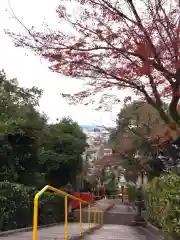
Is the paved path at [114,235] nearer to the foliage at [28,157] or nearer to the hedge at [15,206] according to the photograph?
the hedge at [15,206]

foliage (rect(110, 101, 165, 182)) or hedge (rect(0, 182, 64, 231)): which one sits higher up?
foliage (rect(110, 101, 165, 182))

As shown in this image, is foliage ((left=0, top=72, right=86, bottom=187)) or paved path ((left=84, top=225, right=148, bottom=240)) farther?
foliage ((left=0, top=72, right=86, bottom=187))

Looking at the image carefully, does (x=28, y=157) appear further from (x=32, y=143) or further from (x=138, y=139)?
(x=138, y=139)

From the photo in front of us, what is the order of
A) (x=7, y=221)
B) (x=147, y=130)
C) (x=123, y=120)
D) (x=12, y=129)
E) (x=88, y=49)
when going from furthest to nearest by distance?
(x=123, y=120), (x=147, y=130), (x=12, y=129), (x=7, y=221), (x=88, y=49)

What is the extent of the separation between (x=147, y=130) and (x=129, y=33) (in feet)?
68.6

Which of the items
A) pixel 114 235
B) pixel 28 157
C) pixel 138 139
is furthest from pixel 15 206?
pixel 138 139

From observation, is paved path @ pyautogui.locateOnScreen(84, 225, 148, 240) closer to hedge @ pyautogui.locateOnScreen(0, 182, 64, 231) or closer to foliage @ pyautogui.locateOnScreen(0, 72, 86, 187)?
hedge @ pyautogui.locateOnScreen(0, 182, 64, 231)

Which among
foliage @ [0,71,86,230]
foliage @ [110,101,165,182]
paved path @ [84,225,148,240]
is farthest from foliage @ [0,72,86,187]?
paved path @ [84,225,148,240]

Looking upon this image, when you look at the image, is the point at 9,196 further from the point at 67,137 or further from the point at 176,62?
the point at 67,137

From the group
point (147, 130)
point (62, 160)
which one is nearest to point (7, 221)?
point (147, 130)

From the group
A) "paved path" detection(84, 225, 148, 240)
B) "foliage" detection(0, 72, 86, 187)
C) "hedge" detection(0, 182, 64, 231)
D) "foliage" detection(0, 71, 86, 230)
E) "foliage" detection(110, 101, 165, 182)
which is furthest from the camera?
"foliage" detection(110, 101, 165, 182)

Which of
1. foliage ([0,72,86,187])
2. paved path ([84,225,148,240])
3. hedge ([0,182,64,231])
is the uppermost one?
foliage ([0,72,86,187])

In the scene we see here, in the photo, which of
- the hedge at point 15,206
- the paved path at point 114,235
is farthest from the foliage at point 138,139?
the hedge at point 15,206

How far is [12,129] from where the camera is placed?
19.5 m
